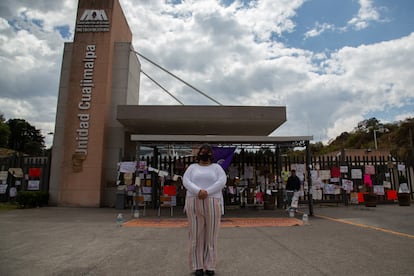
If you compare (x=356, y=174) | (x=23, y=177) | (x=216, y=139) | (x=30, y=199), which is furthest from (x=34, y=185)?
(x=356, y=174)

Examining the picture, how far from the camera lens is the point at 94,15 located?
54.6 feet

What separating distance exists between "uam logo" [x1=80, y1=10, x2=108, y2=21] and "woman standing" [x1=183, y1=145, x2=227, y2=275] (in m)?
15.7

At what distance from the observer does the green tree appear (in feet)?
201

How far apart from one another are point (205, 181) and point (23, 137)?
7408cm

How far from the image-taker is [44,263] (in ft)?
14.9

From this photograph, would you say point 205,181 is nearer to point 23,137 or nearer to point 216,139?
point 216,139

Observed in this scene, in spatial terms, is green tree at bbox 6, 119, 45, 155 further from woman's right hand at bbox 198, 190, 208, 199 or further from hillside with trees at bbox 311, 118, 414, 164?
woman's right hand at bbox 198, 190, 208, 199

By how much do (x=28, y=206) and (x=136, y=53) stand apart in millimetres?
10670

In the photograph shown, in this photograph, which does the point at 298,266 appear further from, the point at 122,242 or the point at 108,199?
the point at 108,199

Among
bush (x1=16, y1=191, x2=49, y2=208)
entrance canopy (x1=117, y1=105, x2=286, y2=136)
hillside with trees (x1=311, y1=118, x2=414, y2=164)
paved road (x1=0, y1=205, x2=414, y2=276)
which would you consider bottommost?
paved road (x1=0, y1=205, x2=414, y2=276)

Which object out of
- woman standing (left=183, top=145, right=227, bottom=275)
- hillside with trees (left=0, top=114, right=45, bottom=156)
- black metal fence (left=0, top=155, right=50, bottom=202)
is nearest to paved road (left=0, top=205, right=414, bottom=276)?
woman standing (left=183, top=145, right=227, bottom=275)

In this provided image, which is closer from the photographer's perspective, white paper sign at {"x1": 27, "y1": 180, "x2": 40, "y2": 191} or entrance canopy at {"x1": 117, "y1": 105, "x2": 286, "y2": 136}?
entrance canopy at {"x1": 117, "y1": 105, "x2": 286, "y2": 136}

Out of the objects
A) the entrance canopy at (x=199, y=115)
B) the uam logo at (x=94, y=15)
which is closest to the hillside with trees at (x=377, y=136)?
the entrance canopy at (x=199, y=115)

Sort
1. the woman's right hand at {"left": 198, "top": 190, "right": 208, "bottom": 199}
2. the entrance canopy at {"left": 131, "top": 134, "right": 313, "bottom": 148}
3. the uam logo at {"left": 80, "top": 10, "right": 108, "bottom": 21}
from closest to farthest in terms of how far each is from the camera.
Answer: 1. the woman's right hand at {"left": 198, "top": 190, "right": 208, "bottom": 199}
2. the entrance canopy at {"left": 131, "top": 134, "right": 313, "bottom": 148}
3. the uam logo at {"left": 80, "top": 10, "right": 108, "bottom": 21}
